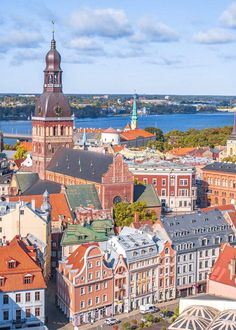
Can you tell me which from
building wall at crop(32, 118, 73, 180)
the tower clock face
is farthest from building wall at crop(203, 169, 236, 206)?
the tower clock face

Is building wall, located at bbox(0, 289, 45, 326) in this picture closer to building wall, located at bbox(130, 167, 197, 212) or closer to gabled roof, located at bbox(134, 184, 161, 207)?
gabled roof, located at bbox(134, 184, 161, 207)

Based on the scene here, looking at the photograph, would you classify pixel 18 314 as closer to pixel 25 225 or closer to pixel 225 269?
pixel 25 225

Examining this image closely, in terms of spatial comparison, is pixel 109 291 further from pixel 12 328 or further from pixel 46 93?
pixel 46 93

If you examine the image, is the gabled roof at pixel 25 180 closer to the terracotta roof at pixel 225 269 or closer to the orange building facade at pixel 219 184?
the orange building facade at pixel 219 184

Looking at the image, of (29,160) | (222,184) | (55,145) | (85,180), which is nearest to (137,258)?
(85,180)

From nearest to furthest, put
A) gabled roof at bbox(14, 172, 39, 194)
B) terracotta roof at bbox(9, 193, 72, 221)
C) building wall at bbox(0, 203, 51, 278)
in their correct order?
building wall at bbox(0, 203, 51, 278), terracotta roof at bbox(9, 193, 72, 221), gabled roof at bbox(14, 172, 39, 194)

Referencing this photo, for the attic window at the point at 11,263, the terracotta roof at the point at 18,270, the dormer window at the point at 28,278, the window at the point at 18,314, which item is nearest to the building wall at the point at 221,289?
the terracotta roof at the point at 18,270

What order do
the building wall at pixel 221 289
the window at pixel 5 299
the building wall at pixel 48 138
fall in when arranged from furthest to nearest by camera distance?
the building wall at pixel 48 138
the building wall at pixel 221 289
the window at pixel 5 299
